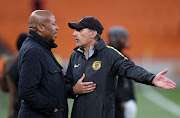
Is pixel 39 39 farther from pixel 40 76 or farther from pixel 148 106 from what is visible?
pixel 148 106

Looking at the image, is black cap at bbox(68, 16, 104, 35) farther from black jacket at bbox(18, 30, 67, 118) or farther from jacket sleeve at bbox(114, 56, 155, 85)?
jacket sleeve at bbox(114, 56, 155, 85)

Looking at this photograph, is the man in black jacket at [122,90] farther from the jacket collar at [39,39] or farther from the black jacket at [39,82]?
the jacket collar at [39,39]

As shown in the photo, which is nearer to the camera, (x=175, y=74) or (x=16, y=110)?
(x=16, y=110)

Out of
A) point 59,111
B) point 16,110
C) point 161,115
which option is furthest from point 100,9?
point 59,111

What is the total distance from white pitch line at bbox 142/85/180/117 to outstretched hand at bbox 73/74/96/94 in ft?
19.6

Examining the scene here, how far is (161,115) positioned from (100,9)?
11960 millimetres

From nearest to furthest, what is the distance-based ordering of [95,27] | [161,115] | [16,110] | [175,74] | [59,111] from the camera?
[59,111]
[95,27]
[16,110]
[161,115]
[175,74]

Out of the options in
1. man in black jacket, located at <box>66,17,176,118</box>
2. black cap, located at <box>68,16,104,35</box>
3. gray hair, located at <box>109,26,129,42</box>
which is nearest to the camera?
man in black jacket, located at <box>66,17,176,118</box>

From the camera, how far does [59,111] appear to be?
12.1 ft

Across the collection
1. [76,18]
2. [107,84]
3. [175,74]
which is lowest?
[175,74]

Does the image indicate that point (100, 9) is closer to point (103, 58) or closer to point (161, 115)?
point (161, 115)

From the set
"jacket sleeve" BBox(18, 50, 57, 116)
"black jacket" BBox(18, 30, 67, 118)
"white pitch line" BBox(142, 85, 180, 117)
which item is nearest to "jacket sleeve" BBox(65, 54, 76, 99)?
"black jacket" BBox(18, 30, 67, 118)

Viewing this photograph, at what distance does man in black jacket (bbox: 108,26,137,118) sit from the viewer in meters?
5.23

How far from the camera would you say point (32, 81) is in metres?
3.41
